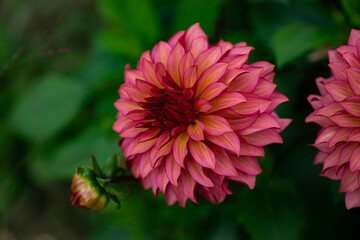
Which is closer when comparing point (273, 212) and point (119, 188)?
point (119, 188)

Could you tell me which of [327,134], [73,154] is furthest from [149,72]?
[73,154]

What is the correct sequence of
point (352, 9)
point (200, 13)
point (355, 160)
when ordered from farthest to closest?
point (200, 13) < point (352, 9) < point (355, 160)

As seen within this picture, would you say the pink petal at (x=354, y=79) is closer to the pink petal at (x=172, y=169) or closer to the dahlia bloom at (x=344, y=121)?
the dahlia bloom at (x=344, y=121)

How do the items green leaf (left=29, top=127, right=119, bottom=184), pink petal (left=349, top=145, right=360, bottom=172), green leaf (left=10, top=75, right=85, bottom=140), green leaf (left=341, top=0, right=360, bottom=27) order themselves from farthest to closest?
green leaf (left=10, top=75, right=85, bottom=140) < green leaf (left=29, top=127, right=119, bottom=184) < green leaf (left=341, top=0, right=360, bottom=27) < pink petal (left=349, top=145, right=360, bottom=172)

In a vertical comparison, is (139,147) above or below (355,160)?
above

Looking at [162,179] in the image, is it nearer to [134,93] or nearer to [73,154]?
[134,93]

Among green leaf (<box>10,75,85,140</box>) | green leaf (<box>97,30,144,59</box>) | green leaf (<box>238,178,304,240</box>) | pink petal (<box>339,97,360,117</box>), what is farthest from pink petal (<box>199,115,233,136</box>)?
green leaf (<box>10,75,85,140</box>)

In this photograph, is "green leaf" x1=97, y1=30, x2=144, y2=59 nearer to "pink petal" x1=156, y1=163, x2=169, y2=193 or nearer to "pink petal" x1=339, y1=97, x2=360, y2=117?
"pink petal" x1=156, y1=163, x2=169, y2=193

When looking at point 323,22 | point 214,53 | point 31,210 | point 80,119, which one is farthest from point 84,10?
point 214,53
